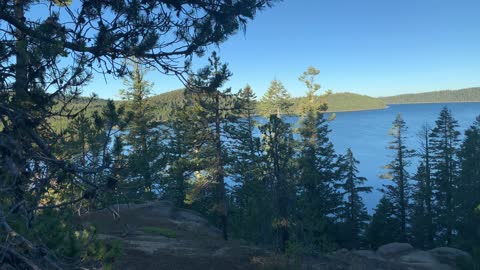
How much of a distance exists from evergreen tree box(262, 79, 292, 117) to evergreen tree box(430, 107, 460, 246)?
49.8 ft

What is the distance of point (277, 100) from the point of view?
39.2m

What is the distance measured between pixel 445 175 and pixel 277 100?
18.3 meters

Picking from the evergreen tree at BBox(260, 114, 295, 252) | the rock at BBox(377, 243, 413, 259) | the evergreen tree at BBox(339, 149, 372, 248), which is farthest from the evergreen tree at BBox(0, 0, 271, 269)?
the evergreen tree at BBox(339, 149, 372, 248)

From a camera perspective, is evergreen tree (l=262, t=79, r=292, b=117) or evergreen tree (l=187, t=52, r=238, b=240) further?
evergreen tree (l=262, t=79, r=292, b=117)

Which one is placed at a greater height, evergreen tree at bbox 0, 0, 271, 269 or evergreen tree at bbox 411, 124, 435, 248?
evergreen tree at bbox 0, 0, 271, 269

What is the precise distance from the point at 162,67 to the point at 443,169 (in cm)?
3142

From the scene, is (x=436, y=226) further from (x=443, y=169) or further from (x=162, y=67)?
(x=162, y=67)

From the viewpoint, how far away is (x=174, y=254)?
36.5ft

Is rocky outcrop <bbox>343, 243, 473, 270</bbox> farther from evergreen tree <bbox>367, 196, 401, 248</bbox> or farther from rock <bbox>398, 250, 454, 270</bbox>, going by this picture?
evergreen tree <bbox>367, 196, 401, 248</bbox>

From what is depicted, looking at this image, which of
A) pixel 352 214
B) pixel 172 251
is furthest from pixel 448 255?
pixel 172 251

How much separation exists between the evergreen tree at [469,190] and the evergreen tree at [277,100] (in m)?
18.1

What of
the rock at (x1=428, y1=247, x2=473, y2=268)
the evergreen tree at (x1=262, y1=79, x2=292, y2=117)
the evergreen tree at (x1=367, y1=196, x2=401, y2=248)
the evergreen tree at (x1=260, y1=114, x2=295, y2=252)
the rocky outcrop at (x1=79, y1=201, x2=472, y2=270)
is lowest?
the evergreen tree at (x1=367, y1=196, x2=401, y2=248)

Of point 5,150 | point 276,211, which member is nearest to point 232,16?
point 5,150

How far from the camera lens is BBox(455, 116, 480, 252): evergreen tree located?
22.2 m
